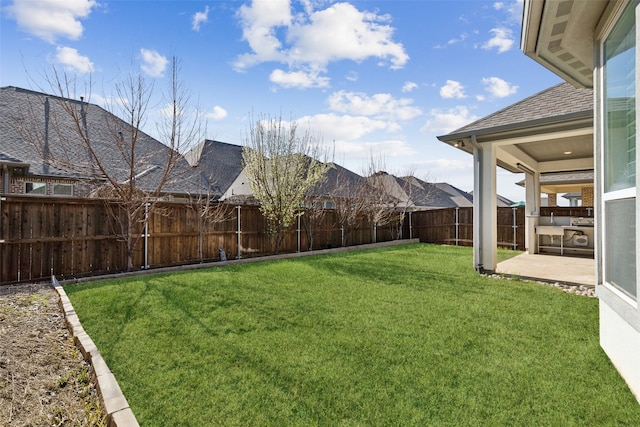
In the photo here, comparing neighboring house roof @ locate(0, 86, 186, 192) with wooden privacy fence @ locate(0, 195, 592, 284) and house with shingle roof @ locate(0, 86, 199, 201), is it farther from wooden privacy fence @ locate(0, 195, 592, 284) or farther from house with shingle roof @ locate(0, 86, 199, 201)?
wooden privacy fence @ locate(0, 195, 592, 284)

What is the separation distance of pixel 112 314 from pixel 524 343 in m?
5.22

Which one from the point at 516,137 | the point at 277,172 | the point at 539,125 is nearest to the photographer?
the point at 539,125

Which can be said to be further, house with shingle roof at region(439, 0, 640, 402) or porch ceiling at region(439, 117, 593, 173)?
porch ceiling at region(439, 117, 593, 173)

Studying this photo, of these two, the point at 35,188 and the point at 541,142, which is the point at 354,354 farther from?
the point at 35,188

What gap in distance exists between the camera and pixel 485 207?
742cm

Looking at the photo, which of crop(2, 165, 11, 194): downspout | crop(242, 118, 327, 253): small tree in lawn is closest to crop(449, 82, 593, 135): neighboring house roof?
crop(242, 118, 327, 253): small tree in lawn

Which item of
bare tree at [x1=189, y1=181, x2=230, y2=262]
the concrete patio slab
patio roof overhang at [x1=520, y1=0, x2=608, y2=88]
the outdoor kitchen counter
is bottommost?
the concrete patio slab

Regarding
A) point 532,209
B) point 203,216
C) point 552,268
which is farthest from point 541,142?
point 203,216

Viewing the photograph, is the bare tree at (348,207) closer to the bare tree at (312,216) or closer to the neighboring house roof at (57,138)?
the bare tree at (312,216)

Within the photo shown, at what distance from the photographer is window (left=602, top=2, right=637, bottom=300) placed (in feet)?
8.38

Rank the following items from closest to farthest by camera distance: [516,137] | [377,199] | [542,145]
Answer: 1. [516,137]
2. [542,145]
3. [377,199]

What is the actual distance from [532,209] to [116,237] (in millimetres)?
12770

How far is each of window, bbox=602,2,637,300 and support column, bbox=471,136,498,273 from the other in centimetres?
430

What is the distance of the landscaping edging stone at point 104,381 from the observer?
7.75ft
